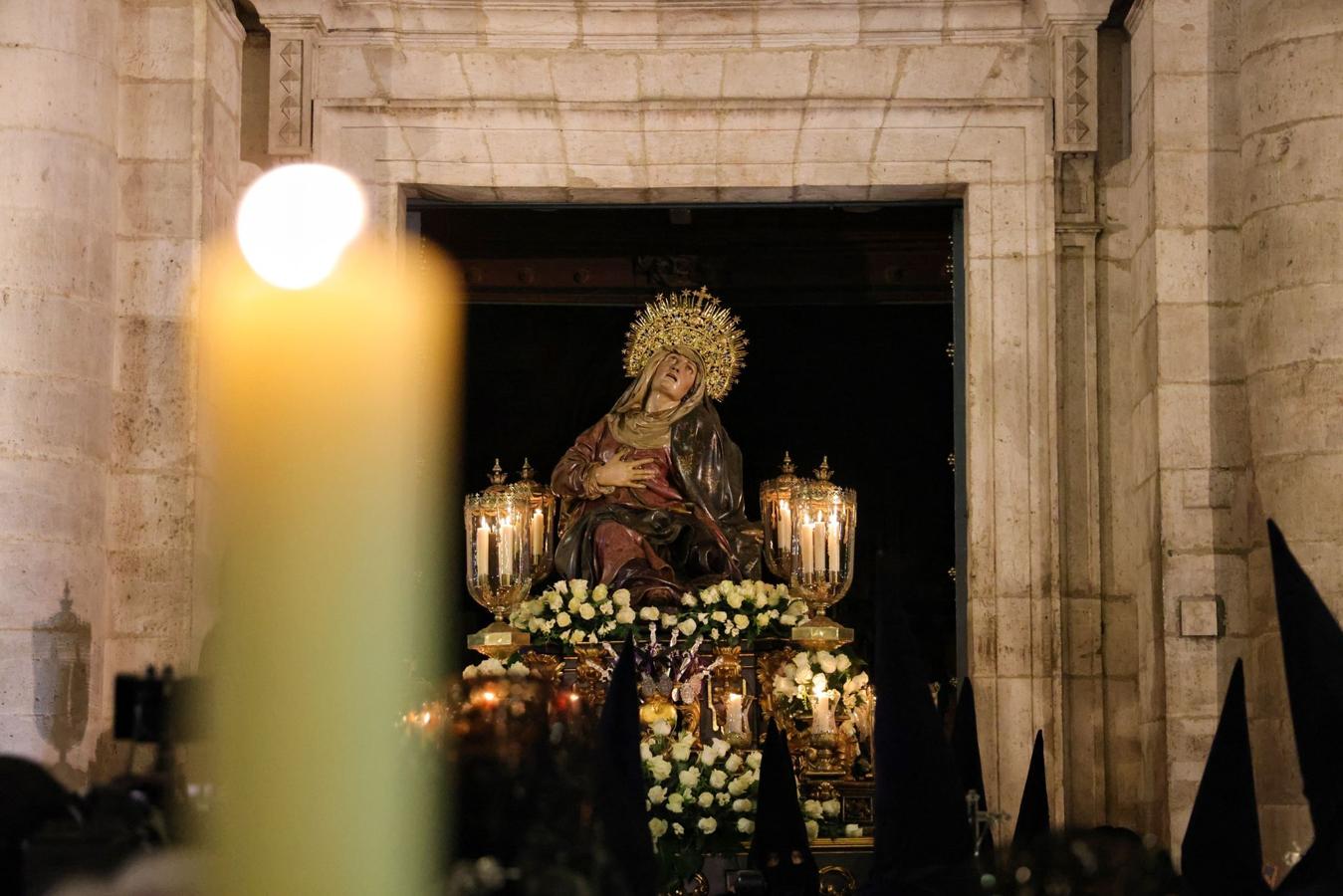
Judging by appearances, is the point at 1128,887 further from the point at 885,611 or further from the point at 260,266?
the point at 260,266

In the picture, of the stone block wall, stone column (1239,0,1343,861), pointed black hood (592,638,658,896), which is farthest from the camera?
stone column (1239,0,1343,861)

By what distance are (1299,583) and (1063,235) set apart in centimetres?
453

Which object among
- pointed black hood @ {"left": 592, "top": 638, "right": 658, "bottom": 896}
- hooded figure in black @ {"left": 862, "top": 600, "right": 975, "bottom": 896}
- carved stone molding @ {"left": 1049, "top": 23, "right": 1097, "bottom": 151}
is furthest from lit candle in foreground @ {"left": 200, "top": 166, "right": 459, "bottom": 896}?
carved stone molding @ {"left": 1049, "top": 23, "right": 1097, "bottom": 151}

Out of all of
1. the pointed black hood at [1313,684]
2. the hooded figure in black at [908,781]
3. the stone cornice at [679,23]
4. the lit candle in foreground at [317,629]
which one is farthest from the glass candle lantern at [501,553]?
the lit candle in foreground at [317,629]

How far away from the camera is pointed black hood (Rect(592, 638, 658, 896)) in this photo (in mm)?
4277

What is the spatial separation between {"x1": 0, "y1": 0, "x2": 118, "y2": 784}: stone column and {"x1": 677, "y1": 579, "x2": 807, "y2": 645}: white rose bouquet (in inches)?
97.0

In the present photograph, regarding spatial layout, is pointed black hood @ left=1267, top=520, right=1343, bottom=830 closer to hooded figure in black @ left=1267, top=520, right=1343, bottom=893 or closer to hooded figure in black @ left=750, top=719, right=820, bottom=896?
hooded figure in black @ left=1267, top=520, right=1343, bottom=893

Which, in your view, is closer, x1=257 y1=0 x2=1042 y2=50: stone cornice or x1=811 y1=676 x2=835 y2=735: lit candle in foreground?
x1=811 y1=676 x2=835 y2=735: lit candle in foreground

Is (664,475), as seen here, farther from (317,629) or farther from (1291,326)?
(317,629)

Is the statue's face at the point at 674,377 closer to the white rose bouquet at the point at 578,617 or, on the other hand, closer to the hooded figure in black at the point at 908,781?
the white rose bouquet at the point at 578,617

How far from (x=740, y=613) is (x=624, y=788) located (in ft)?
11.9

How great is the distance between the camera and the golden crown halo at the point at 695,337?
10.3 m

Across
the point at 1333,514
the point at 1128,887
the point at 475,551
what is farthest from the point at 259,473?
the point at 475,551

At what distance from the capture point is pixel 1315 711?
4062 mm
